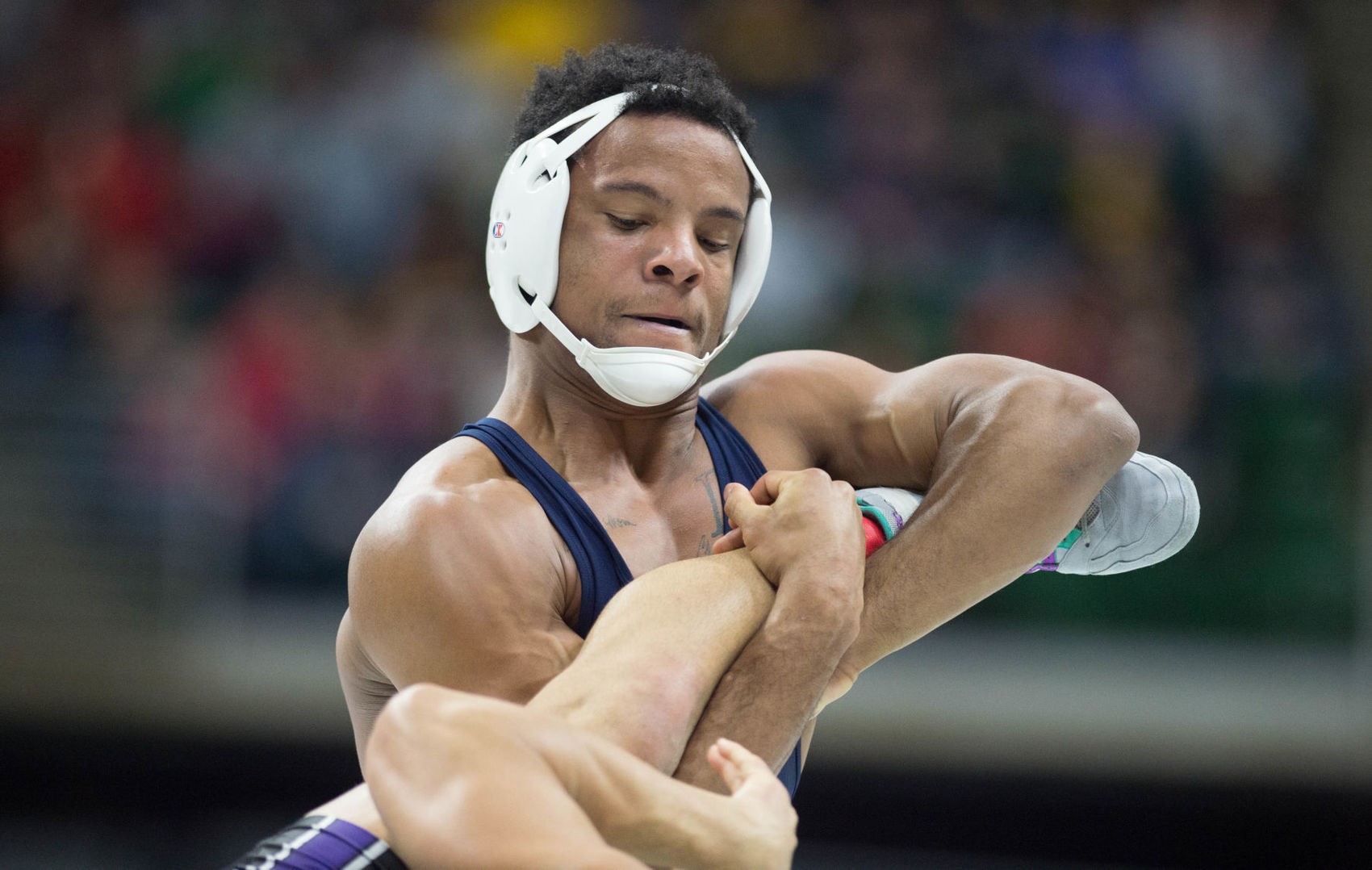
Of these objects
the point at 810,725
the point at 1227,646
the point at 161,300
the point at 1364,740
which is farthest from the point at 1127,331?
the point at 161,300

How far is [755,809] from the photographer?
2197 mm

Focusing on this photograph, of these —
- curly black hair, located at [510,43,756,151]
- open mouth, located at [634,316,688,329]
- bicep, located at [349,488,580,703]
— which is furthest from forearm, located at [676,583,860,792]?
curly black hair, located at [510,43,756,151]

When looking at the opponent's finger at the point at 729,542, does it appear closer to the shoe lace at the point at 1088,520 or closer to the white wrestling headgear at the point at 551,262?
the white wrestling headgear at the point at 551,262

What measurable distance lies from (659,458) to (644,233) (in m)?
0.44

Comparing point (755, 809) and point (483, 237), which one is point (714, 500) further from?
point (483, 237)

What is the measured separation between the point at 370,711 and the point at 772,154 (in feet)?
13.3

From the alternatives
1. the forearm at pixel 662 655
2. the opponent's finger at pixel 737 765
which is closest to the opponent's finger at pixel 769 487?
the forearm at pixel 662 655

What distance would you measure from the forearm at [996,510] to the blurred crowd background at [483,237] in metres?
2.44

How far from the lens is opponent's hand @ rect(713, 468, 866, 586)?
260 centimetres

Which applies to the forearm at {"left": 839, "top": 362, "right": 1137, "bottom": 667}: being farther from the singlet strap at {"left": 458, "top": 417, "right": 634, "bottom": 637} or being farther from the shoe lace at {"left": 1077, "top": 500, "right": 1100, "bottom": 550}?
the singlet strap at {"left": 458, "top": 417, "right": 634, "bottom": 637}

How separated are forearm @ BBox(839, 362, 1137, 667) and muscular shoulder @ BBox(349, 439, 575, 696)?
0.61 metres

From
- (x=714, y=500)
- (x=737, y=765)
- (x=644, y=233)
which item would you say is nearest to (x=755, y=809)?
(x=737, y=765)

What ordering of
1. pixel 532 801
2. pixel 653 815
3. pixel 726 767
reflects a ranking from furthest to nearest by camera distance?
pixel 726 767
pixel 653 815
pixel 532 801

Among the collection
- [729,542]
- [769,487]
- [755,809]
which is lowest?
[755,809]
